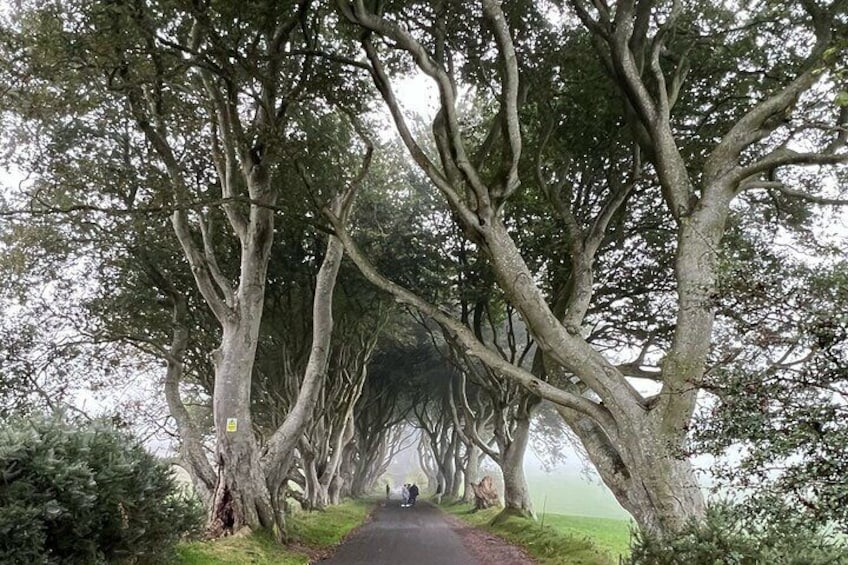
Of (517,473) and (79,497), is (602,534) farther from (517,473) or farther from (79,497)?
(79,497)

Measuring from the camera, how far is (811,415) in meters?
3.39

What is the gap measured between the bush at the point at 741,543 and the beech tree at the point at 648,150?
49 cm

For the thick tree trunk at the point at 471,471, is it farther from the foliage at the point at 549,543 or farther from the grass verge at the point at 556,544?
the grass verge at the point at 556,544

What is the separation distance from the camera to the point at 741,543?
534 cm

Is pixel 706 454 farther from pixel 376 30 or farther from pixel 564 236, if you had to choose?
pixel 564 236

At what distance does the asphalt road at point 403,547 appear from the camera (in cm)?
1120

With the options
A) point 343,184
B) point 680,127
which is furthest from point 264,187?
point 680,127

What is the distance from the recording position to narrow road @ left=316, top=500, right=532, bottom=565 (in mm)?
11211

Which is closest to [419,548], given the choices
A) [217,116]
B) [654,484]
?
[654,484]

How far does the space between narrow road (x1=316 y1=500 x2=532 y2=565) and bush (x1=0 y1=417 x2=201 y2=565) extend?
5.56 metres

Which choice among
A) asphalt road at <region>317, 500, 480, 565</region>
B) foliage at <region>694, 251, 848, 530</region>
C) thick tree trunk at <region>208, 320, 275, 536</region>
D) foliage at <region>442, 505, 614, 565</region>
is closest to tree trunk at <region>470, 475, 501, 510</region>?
asphalt road at <region>317, 500, 480, 565</region>

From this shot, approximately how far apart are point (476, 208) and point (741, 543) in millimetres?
5542

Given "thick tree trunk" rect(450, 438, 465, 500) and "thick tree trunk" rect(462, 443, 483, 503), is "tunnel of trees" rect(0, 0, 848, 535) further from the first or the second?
"thick tree trunk" rect(450, 438, 465, 500)

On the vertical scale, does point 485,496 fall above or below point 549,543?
below
